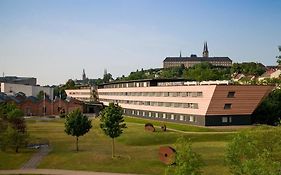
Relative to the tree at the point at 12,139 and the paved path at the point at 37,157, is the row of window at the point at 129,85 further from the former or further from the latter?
the tree at the point at 12,139

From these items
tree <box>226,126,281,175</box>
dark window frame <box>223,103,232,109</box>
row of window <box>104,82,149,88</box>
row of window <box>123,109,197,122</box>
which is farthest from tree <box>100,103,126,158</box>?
row of window <box>104,82,149,88</box>

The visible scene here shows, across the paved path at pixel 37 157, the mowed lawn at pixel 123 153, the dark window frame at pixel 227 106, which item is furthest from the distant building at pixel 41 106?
the paved path at pixel 37 157

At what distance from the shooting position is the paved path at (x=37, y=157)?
40.9m

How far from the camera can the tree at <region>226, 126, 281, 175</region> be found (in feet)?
71.7

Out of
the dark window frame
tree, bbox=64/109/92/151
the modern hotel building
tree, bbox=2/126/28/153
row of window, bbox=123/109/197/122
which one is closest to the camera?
tree, bbox=2/126/28/153

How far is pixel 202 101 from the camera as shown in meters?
72.6

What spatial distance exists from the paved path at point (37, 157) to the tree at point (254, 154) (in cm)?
2325

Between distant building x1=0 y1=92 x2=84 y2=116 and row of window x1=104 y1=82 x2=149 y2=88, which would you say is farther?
Answer: distant building x1=0 y1=92 x2=84 y2=116

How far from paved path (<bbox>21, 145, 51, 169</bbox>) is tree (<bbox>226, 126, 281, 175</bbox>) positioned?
23247 millimetres

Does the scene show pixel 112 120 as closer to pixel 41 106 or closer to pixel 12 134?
pixel 12 134

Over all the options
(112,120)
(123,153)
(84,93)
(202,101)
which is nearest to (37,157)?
(112,120)

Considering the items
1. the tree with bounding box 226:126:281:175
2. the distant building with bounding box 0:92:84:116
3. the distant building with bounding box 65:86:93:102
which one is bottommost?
the tree with bounding box 226:126:281:175

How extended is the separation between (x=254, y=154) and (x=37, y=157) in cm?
2836

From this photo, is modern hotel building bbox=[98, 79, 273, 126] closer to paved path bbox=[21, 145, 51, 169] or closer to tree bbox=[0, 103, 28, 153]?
paved path bbox=[21, 145, 51, 169]
